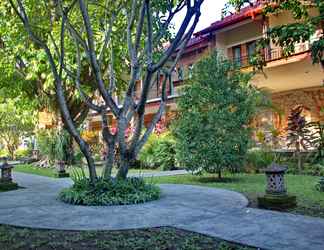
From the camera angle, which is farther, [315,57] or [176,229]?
[176,229]

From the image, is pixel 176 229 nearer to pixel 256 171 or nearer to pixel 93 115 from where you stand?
pixel 256 171

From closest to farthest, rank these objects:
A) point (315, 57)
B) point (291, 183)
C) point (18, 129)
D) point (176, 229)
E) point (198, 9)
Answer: point (315, 57), point (176, 229), point (198, 9), point (291, 183), point (18, 129)

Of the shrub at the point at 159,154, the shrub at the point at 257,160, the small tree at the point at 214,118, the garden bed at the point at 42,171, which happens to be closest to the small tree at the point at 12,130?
the garden bed at the point at 42,171

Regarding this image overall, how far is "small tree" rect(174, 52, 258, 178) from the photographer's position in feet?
35.8

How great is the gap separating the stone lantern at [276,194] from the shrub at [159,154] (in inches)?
346

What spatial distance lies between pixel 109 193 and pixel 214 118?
4399mm

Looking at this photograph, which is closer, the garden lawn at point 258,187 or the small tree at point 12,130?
the garden lawn at point 258,187

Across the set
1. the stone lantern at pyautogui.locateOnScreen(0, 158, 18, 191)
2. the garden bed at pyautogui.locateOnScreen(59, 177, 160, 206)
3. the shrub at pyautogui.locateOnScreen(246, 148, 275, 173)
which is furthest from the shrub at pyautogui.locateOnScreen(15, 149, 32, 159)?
the garden bed at pyautogui.locateOnScreen(59, 177, 160, 206)

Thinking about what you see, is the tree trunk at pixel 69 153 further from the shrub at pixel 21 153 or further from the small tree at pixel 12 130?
the shrub at pixel 21 153

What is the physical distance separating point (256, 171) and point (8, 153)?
74.1 feet

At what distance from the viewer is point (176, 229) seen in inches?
213

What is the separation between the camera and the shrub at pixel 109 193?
7523 mm

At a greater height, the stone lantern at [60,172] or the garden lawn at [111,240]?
the stone lantern at [60,172]

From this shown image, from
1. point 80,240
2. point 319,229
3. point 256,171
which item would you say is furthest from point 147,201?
point 256,171
